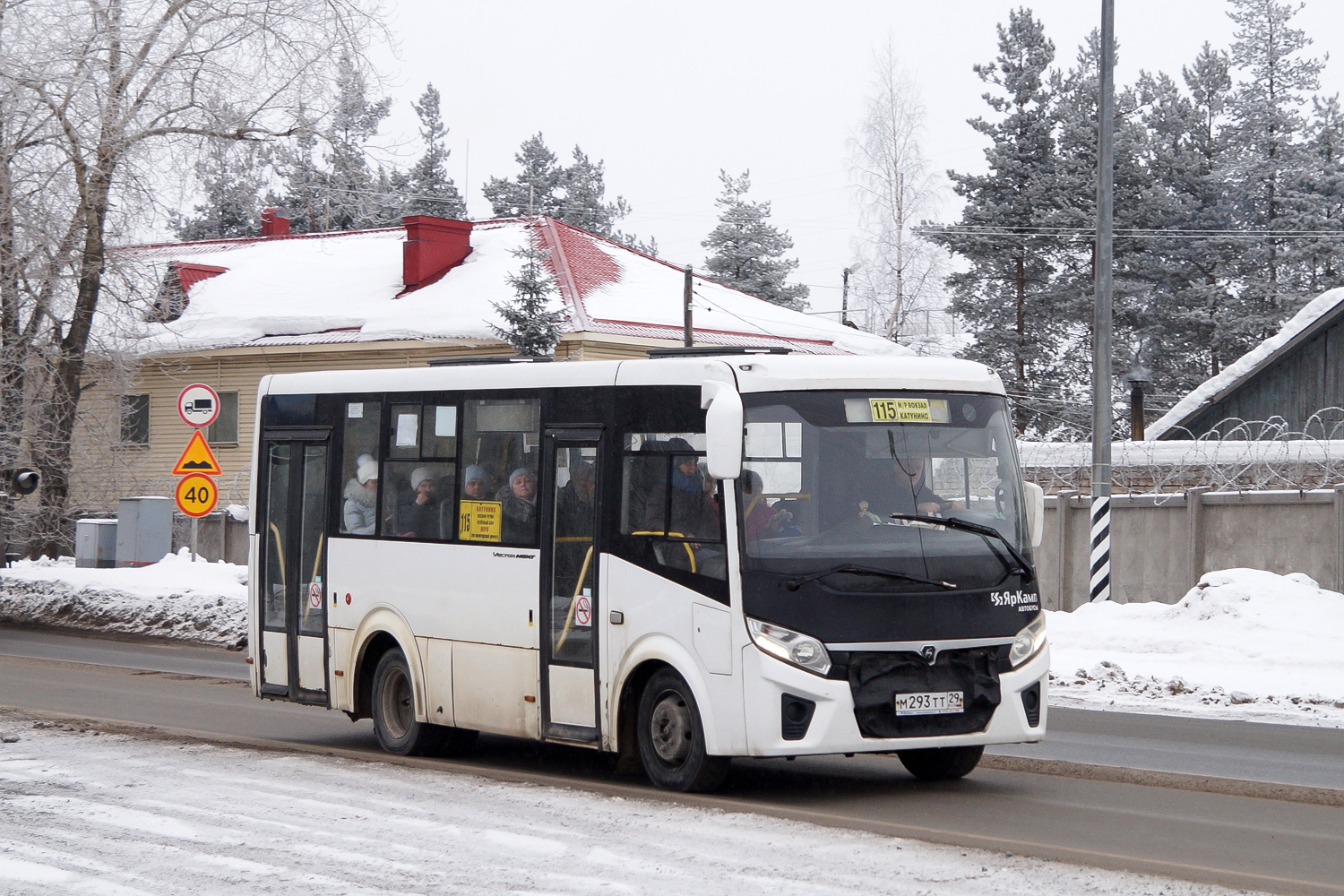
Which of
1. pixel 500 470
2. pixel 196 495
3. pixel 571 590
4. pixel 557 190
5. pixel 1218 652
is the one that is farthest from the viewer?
pixel 557 190

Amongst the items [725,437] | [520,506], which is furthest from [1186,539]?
[725,437]

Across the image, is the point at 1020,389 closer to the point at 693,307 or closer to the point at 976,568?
the point at 693,307

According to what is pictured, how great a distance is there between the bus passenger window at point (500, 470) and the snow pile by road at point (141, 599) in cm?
1308

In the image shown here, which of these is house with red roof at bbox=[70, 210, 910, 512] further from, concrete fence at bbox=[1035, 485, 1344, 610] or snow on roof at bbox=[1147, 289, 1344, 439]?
concrete fence at bbox=[1035, 485, 1344, 610]

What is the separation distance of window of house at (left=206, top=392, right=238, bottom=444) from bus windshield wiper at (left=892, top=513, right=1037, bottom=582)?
35247mm

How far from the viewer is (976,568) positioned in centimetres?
970

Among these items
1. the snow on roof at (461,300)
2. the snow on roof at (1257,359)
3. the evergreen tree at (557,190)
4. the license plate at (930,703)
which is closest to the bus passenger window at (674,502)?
the license plate at (930,703)

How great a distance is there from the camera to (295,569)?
13055 mm

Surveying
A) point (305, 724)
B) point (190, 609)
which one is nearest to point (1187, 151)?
point (190, 609)

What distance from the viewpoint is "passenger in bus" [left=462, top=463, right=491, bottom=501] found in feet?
37.5

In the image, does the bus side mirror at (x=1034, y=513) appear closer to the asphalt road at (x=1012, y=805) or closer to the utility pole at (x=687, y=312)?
the asphalt road at (x=1012, y=805)

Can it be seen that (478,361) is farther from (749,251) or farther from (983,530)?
(749,251)

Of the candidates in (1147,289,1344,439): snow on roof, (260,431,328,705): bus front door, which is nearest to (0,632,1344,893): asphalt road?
(260,431,328,705): bus front door

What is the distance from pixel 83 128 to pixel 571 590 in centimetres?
2024
